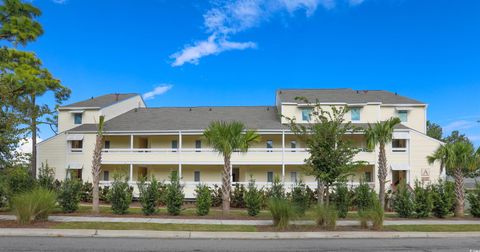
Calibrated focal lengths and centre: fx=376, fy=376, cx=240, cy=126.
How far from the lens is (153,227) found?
13.4m

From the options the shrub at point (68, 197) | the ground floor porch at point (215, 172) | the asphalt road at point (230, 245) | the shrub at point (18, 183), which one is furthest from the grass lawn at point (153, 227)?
the ground floor porch at point (215, 172)

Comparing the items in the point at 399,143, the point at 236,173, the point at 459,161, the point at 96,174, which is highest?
the point at 399,143

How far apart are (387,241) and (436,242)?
4.79ft

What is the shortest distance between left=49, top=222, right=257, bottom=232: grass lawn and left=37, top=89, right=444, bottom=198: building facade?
14.4m

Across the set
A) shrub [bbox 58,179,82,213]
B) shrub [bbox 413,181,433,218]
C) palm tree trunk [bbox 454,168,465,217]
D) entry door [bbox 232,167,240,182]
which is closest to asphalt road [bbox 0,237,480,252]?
shrub [bbox 413,181,433,218]

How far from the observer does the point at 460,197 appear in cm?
1841

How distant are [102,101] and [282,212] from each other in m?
27.6

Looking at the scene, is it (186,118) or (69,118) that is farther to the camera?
(69,118)

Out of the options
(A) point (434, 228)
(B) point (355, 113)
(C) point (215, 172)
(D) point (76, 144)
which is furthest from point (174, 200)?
(B) point (355, 113)

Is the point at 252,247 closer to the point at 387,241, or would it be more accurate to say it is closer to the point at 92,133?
the point at 387,241

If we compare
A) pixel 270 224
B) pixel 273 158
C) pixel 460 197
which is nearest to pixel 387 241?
pixel 270 224

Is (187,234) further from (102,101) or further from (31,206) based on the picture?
(102,101)

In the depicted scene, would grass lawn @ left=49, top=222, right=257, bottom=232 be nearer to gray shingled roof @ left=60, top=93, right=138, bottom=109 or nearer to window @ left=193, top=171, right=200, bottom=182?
window @ left=193, top=171, right=200, bottom=182

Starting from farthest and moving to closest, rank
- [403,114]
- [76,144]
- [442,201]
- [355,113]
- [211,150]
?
[403,114], [76,144], [355,113], [211,150], [442,201]
